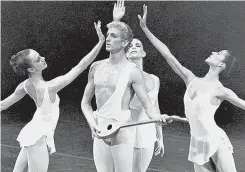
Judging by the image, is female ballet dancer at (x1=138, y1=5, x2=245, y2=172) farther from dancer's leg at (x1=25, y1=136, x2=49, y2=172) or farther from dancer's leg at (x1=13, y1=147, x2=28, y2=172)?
dancer's leg at (x1=13, y1=147, x2=28, y2=172)

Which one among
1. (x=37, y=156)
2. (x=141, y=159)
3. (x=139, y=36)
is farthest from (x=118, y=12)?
(x=139, y=36)

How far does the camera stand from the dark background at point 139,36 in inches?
241

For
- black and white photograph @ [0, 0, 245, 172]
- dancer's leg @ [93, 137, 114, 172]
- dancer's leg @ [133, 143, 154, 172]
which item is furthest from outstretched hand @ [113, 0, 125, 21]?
dancer's leg @ [133, 143, 154, 172]

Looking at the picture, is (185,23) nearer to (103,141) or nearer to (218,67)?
(218,67)

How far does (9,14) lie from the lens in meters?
7.91

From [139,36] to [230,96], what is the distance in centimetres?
225

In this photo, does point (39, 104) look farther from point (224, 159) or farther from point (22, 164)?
point (224, 159)

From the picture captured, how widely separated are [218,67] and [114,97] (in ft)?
4.13

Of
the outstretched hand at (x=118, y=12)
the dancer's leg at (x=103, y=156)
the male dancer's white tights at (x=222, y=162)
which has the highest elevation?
the outstretched hand at (x=118, y=12)

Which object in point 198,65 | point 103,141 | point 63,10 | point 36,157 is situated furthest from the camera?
point 63,10

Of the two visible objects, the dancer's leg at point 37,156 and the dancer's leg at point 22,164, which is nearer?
the dancer's leg at point 37,156

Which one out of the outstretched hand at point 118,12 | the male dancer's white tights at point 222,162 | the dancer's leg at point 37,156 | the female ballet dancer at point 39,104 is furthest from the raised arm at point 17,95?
the male dancer's white tights at point 222,162

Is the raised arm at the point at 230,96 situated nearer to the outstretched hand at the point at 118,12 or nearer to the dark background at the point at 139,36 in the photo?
the dark background at the point at 139,36

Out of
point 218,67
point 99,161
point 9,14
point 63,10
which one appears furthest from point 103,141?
point 9,14
